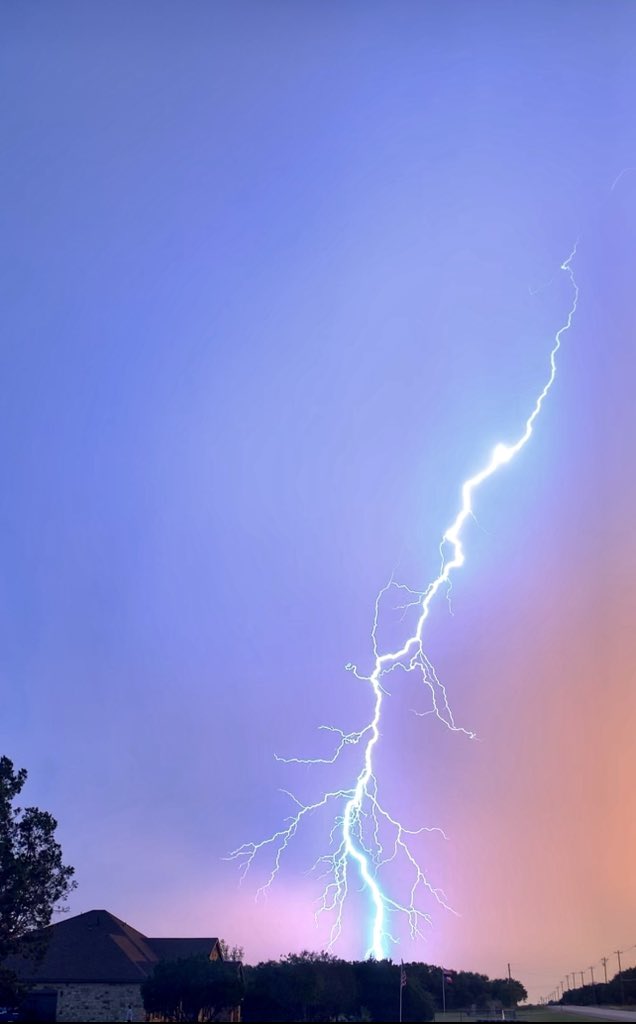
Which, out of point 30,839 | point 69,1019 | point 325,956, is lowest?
point 69,1019

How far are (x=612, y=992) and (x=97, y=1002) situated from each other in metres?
74.8

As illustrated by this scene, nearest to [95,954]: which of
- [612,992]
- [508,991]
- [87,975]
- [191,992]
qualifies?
[87,975]

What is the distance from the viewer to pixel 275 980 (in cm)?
4716

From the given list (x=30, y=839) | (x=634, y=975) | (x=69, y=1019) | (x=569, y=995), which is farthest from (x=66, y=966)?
(x=569, y=995)

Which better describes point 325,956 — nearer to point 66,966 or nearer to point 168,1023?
point 168,1023

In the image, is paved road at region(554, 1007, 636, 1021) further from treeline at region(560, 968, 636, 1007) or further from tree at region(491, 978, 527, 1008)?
treeline at region(560, 968, 636, 1007)

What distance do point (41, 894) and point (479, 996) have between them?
56808mm

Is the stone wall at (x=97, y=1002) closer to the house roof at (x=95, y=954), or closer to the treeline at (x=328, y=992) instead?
the house roof at (x=95, y=954)

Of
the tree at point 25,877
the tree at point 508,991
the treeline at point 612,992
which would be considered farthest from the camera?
the treeline at point 612,992

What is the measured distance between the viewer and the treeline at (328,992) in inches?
1834

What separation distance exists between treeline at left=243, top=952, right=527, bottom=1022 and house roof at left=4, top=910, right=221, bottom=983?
4.37m

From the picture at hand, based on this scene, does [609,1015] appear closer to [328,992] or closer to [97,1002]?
[328,992]

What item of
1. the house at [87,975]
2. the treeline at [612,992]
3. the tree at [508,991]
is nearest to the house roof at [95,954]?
the house at [87,975]

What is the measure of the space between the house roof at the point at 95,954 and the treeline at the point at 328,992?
14.4 feet
